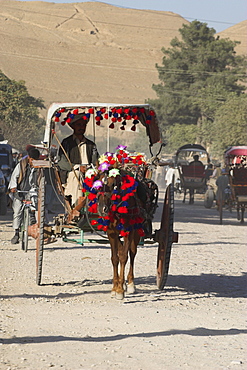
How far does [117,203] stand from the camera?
882 cm

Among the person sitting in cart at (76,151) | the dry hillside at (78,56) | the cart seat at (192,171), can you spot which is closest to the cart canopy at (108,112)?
the person sitting in cart at (76,151)

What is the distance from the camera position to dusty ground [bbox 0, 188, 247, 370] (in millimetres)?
6059

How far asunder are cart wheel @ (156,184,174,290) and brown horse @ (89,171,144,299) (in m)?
0.42

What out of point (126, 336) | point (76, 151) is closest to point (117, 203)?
point (76, 151)

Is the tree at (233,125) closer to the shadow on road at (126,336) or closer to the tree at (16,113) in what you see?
Answer: the tree at (16,113)

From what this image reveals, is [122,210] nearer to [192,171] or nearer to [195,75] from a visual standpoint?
[192,171]

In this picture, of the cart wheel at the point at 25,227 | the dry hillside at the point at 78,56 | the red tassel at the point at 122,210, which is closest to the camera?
the red tassel at the point at 122,210

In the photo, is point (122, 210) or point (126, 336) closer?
point (126, 336)

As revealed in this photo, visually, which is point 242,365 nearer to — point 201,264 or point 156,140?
point 156,140

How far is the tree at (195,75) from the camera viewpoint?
78312 mm

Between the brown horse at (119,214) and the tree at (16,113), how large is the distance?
4003 cm

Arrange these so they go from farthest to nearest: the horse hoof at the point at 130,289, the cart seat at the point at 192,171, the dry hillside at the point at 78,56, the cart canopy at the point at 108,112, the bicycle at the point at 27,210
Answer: the dry hillside at the point at 78,56 < the cart seat at the point at 192,171 < the bicycle at the point at 27,210 < the cart canopy at the point at 108,112 < the horse hoof at the point at 130,289

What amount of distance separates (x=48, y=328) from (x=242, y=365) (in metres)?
2.06

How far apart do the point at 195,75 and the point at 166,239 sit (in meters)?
74.0
